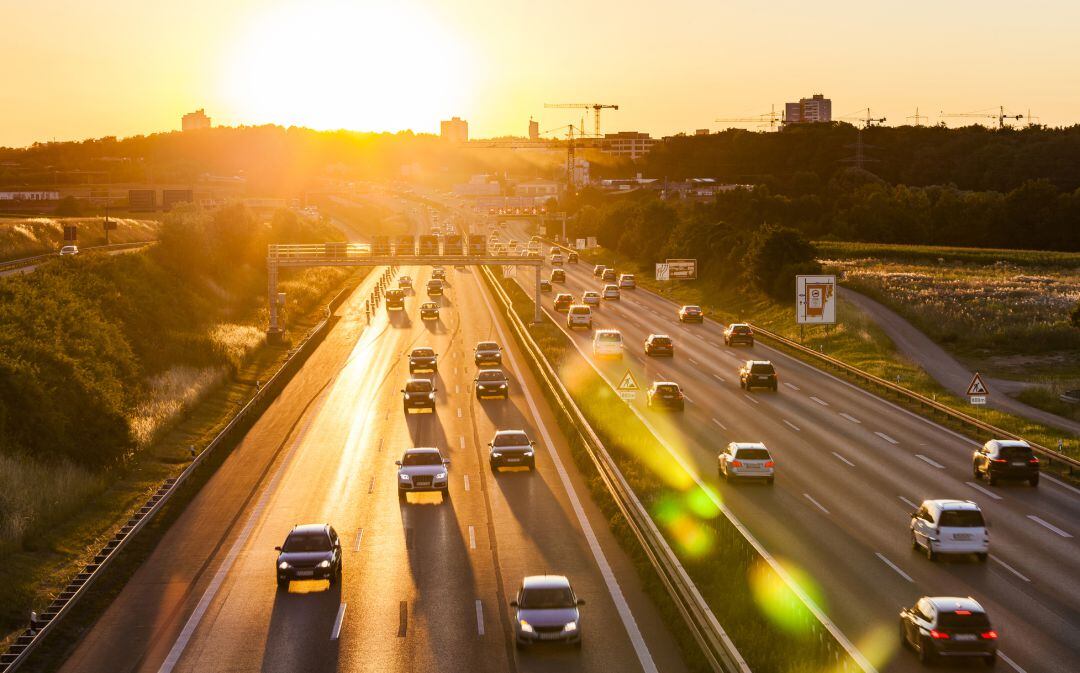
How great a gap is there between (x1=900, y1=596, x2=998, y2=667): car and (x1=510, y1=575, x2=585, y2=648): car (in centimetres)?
682

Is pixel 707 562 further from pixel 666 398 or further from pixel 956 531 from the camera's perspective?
pixel 666 398

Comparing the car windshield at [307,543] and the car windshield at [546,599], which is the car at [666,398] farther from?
the car windshield at [546,599]

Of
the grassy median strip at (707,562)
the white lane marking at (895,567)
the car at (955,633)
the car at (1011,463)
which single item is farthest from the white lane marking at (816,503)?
the car at (955,633)

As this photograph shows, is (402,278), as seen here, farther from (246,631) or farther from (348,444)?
(246,631)

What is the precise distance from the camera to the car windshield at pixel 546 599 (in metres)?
24.6

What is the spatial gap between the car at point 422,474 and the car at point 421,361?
2892 centimetres

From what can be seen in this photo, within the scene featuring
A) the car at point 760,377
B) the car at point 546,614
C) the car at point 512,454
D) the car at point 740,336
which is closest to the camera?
the car at point 546,614

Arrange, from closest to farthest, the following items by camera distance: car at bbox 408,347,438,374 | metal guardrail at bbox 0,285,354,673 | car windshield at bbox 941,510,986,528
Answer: metal guardrail at bbox 0,285,354,673
car windshield at bbox 941,510,986,528
car at bbox 408,347,438,374

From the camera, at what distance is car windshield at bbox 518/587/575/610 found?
2462 centimetres

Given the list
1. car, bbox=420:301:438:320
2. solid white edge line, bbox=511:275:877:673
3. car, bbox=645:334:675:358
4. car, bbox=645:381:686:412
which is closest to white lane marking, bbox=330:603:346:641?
solid white edge line, bbox=511:275:877:673

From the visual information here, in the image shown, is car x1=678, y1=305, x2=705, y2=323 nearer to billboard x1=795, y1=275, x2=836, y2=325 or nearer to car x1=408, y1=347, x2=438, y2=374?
billboard x1=795, y1=275, x2=836, y2=325

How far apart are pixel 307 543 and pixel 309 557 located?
48cm

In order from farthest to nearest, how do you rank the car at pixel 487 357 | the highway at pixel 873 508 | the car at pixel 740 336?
1. the car at pixel 740 336
2. the car at pixel 487 357
3. the highway at pixel 873 508

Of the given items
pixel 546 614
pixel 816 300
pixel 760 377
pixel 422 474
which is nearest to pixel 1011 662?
pixel 546 614
